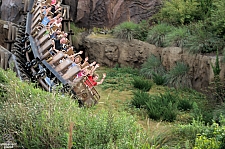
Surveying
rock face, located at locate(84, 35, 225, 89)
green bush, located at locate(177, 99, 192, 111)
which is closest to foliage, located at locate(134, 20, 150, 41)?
rock face, located at locate(84, 35, 225, 89)

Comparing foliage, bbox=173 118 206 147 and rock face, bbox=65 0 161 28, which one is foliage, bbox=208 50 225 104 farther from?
rock face, bbox=65 0 161 28

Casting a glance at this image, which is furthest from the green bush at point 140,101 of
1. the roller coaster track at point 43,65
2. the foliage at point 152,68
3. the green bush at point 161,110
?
the foliage at point 152,68

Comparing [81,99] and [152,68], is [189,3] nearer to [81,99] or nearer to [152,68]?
[152,68]

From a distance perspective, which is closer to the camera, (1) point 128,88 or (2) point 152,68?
(1) point 128,88

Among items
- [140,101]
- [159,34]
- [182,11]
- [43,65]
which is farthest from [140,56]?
[43,65]

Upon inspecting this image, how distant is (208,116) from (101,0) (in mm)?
10065

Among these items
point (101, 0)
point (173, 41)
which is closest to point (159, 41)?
point (173, 41)

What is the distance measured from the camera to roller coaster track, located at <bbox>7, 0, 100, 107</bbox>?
7473 mm

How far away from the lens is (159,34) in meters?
11.9

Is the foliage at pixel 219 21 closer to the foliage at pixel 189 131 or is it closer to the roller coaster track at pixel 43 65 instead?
the roller coaster track at pixel 43 65

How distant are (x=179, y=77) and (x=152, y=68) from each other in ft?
4.99

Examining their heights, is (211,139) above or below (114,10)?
below

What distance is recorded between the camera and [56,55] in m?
7.98

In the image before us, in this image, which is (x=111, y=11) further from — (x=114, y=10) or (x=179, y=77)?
(x=179, y=77)
